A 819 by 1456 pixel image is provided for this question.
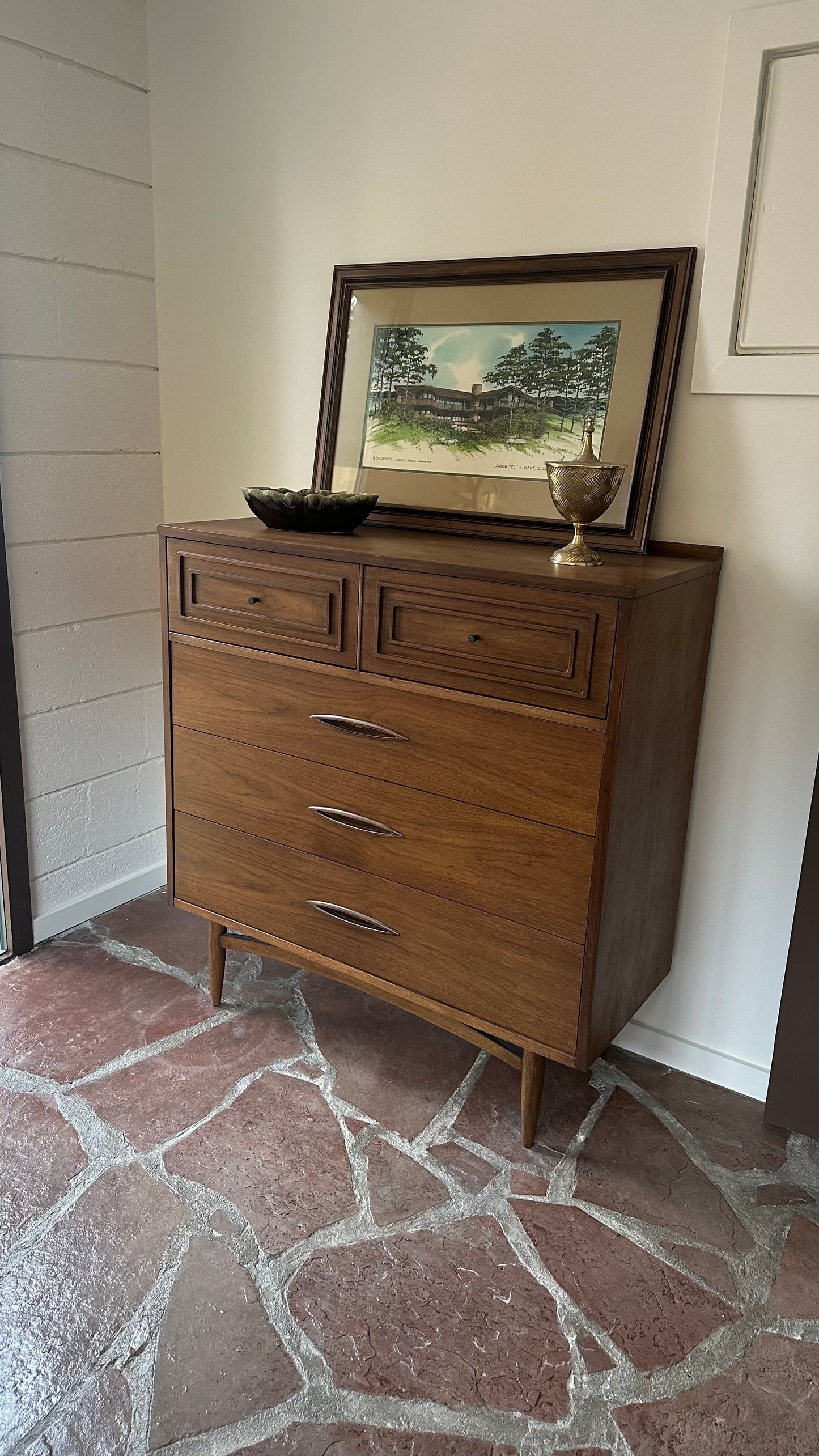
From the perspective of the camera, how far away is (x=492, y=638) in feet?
5.38

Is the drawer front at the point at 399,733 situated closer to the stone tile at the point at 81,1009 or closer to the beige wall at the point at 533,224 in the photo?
the beige wall at the point at 533,224

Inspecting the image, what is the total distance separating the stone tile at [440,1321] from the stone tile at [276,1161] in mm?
93

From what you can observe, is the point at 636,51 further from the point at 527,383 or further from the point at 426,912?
the point at 426,912

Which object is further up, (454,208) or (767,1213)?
(454,208)

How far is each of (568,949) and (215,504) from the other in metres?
1.57

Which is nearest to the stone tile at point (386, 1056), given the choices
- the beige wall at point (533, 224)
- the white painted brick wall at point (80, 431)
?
the beige wall at point (533, 224)

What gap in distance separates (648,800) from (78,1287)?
1.23m

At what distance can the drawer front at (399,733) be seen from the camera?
1.63 m

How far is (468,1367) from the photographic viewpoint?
4.75ft

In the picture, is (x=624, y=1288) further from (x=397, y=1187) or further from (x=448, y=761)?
(x=448, y=761)

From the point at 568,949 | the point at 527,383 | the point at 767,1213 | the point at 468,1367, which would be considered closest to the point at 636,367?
the point at 527,383

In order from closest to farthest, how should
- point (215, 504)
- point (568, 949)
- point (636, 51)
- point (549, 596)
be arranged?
point (549, 596) < point (568, 949) < point (636, 51) < point (215, 504)

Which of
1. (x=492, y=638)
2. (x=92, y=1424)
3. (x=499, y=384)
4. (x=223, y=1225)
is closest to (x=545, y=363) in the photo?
(x=499, y=384)

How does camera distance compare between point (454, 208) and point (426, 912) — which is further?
point (454, 208)
